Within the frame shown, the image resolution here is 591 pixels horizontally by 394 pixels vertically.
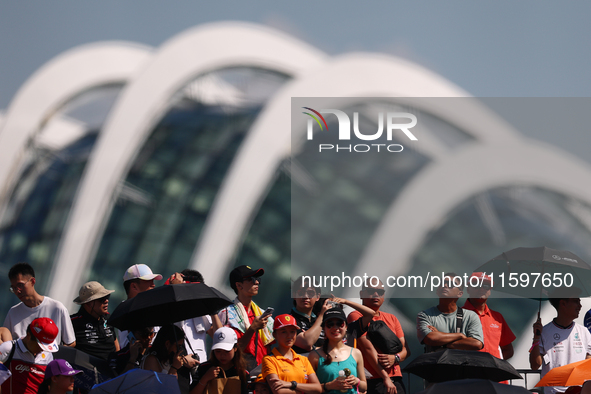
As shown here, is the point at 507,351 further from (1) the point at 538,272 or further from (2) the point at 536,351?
(1) the point at 538,272

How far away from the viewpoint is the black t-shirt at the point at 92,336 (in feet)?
21.3

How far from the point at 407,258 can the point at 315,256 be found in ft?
9.97

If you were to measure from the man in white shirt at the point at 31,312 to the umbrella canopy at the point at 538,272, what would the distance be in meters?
4.47

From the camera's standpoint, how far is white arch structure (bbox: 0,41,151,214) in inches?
842

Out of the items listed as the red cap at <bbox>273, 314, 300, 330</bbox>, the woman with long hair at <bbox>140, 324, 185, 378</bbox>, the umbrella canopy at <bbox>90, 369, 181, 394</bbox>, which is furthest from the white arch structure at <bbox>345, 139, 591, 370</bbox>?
the umbrella canopy at <bbox>90, 369, 181, 394</bbox>

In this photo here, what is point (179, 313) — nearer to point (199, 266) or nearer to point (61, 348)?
point (61, 348)

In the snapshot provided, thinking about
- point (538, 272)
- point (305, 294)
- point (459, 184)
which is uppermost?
point (459, 184)

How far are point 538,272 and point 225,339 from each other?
382 centimetres

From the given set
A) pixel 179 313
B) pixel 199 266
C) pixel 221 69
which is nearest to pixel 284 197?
pixel 199 266

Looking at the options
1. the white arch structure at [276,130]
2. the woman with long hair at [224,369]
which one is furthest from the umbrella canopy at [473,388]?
the white arch structure at [276,130]

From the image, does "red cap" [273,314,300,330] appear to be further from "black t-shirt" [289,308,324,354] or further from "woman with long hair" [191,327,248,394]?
"black t-shirt" [289,308,324,354]

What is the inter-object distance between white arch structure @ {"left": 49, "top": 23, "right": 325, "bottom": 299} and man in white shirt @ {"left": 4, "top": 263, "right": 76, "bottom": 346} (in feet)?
45.8

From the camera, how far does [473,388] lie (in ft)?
15.8

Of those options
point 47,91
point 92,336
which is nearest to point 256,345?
point 92,336
